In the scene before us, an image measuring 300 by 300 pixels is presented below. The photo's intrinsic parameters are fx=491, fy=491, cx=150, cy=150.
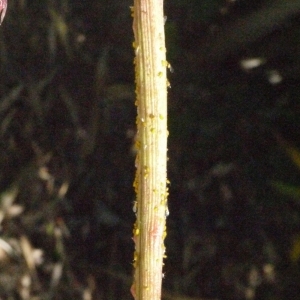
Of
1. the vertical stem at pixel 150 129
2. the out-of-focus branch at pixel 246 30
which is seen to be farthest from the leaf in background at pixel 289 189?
the vertical stem at pixel 150 129

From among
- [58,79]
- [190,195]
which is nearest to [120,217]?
[190,195]

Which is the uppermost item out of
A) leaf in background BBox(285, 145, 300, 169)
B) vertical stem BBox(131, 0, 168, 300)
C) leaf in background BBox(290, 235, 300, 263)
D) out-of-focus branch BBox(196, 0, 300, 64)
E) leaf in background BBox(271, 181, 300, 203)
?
out-of-focus branch BBox(196, 0, 300, 64)

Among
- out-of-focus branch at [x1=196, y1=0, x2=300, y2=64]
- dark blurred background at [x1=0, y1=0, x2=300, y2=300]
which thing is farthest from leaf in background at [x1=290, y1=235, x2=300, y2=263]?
out-of-focus branch at [x1=196, y1=0, x2=300, y2=64]

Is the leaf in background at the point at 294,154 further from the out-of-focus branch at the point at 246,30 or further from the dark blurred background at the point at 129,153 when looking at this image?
the out-of-focus branch at the point at 246,30

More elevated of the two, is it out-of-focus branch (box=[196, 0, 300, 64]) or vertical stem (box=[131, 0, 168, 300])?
out-of-focus branch (box=[196, 0, 300, 64])

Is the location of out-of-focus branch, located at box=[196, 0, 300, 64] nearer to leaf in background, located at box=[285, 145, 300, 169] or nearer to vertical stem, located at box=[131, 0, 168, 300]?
leaf in background, located at box=[285, 145, 300, 169]

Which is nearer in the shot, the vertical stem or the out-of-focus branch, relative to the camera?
the vertical stem
